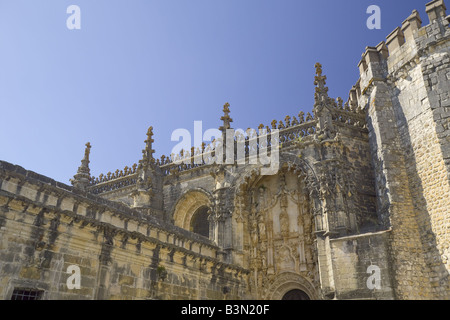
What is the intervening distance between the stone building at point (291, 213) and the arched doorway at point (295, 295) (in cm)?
6

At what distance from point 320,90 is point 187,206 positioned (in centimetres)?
824

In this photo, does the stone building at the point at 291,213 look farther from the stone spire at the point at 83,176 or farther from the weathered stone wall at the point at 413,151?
the stone spire at the point at 83,176

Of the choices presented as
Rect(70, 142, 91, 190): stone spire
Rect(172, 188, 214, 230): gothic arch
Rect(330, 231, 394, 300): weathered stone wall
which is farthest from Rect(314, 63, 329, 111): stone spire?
Rect(70, 142, 91, 190): stone spire

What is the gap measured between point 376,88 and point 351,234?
19.7 ft

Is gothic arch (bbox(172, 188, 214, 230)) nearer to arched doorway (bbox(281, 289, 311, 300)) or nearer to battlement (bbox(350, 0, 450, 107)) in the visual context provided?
arched doorway (bbox(281, 289, 311, 300))

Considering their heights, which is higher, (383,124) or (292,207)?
(383,124)

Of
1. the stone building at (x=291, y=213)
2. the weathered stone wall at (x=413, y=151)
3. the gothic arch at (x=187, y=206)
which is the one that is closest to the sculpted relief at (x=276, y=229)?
the stone building at (x=291, y=213)

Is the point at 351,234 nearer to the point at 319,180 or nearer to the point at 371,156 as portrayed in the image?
the point at 319,180

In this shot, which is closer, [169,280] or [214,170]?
[169,280]

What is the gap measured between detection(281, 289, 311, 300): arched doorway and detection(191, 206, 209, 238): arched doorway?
510cm

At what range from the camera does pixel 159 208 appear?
1911 centimetres
